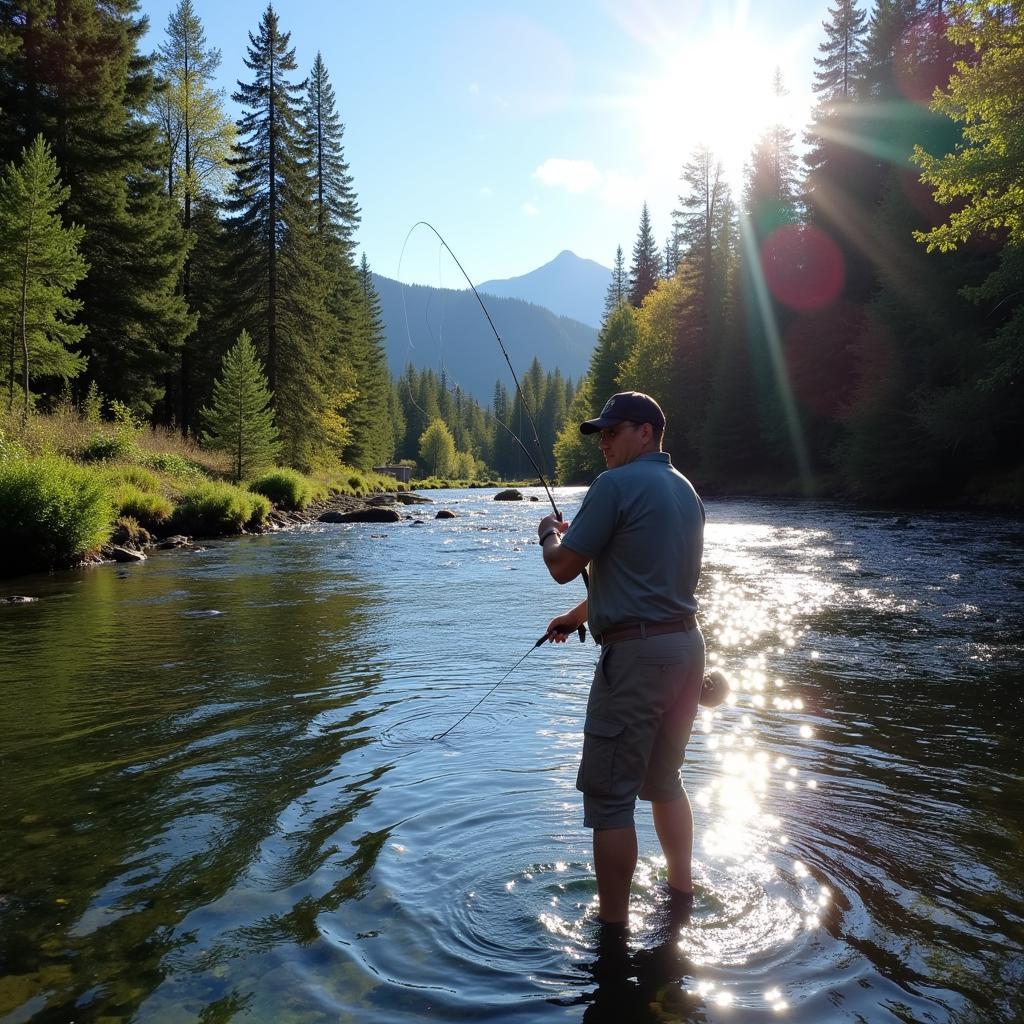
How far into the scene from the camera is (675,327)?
55.9 meters

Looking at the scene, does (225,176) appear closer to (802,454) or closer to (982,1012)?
(802,454)

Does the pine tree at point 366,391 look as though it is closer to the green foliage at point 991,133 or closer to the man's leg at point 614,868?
the green foliage at point 991,133

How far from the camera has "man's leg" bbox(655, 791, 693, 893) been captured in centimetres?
383

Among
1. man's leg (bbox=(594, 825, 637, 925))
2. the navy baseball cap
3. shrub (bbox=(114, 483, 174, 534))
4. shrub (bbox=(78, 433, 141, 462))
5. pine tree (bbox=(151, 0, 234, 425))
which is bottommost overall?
man's leg (bbox=(594, 825, 637, 925))

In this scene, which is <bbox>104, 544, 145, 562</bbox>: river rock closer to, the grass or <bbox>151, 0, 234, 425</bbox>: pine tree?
the grass

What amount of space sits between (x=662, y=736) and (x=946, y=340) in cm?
2781

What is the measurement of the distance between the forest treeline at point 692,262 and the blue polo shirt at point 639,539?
52.9 feet

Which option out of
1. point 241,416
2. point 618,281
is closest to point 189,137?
point 241,416

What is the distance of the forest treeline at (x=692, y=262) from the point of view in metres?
23.1

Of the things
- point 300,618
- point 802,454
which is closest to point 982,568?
point 300,618

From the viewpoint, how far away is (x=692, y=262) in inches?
2233

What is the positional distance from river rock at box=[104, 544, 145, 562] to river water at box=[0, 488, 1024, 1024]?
7.01 meters

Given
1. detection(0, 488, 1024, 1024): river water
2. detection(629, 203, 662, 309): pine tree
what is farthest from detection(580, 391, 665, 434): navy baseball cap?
detection(629, 203, 662, 309): pine tree

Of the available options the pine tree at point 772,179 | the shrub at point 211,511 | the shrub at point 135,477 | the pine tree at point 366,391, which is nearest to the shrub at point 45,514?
the shrub at point 135,477
